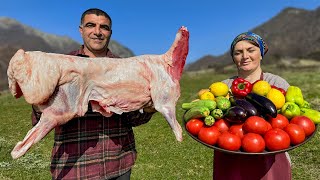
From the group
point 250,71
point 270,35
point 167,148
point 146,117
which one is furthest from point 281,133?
point 270,35

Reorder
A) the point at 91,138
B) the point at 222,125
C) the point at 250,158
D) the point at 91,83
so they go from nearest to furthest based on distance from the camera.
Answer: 1. the point at 91,83
2. the point at 91,138
3. the point at 222,125
4. the point at 250,158

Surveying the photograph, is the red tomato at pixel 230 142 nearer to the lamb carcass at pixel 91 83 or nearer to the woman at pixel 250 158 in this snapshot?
the lamb carcass at pixel 91 83

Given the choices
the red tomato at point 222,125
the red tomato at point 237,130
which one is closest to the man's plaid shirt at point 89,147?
the red tomato at point 222,125

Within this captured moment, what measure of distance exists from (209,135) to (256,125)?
1.50 ft

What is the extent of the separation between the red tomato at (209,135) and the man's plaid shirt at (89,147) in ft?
2.13

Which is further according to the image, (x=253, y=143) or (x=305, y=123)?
(x=305, y=123)

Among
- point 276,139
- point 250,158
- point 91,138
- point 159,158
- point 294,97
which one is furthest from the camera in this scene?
point 159,158

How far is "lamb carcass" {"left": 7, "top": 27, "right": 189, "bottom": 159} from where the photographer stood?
2.66 meters

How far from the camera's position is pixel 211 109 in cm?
351

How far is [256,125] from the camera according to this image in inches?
126

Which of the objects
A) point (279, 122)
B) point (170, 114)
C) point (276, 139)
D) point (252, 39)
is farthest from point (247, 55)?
point (170, 114)

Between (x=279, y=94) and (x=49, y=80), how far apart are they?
2.30 m

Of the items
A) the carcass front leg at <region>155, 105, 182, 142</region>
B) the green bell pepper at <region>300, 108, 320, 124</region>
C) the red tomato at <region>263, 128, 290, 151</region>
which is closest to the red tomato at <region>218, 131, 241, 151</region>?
the red tomato at <region>263, 128, 290, 151</region>

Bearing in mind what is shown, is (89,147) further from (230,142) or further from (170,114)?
(230,142)
